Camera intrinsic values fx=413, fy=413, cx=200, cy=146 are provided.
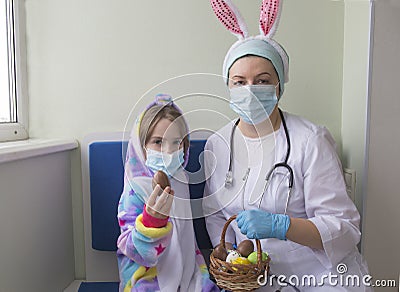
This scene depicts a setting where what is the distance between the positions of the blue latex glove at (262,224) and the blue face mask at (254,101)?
0.31m

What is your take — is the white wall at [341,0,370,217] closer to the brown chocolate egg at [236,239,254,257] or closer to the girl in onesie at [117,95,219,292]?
the brown chocolate egg at [236,239,254,257]

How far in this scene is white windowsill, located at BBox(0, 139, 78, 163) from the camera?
1.23 m

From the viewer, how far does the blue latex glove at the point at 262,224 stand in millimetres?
1203

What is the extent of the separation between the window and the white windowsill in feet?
0.59

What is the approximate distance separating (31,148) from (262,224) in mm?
791

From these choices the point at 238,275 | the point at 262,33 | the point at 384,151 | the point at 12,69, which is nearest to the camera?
the point at 238,275

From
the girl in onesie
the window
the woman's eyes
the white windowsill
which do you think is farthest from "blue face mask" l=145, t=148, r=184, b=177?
the window

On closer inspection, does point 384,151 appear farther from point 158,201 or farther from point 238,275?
point 158,201

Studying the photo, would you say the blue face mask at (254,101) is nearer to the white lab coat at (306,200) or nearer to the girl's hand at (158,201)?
the white lab coat at (306,200)

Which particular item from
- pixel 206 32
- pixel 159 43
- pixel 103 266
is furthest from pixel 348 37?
pixel 103 266

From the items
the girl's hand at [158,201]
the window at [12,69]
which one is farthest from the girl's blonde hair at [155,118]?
the window at [12,69]

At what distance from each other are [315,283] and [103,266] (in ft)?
2.87

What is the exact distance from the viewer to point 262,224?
3.97 ft
